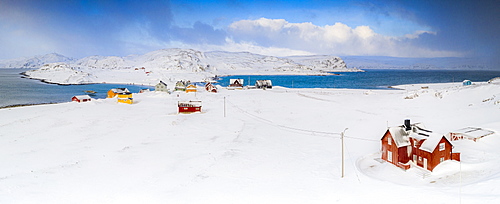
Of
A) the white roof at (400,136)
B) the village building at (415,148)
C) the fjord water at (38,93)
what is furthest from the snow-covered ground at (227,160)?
the fjord water at (38,93)

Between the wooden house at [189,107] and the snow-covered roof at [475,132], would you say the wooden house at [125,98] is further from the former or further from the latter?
the snow-covered roof at [475,132]

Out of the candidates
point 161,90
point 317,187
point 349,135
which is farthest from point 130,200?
point 161,90

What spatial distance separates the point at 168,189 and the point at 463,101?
123 ft

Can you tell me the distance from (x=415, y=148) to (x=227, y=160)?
1074 centimetres

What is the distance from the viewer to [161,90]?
53.7m

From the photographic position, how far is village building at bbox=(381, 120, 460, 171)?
14.5 m

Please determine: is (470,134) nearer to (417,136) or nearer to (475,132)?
(475,132)

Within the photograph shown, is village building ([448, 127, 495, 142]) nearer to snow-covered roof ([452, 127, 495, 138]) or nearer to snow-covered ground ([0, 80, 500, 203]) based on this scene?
snow-covered roof ([452, 127, 495, 138])

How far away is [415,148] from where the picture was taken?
1537 cm

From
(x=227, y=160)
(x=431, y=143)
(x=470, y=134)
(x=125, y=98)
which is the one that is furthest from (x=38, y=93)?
(x=470, y=134)

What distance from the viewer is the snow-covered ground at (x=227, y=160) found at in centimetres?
1223

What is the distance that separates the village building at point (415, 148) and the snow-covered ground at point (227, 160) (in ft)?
1.56

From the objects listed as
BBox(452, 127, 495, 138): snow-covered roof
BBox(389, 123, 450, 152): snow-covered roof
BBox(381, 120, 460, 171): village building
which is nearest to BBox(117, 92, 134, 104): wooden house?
BBox(381, 120, 460, 171): village building

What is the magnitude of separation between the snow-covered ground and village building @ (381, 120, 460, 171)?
48 cm
